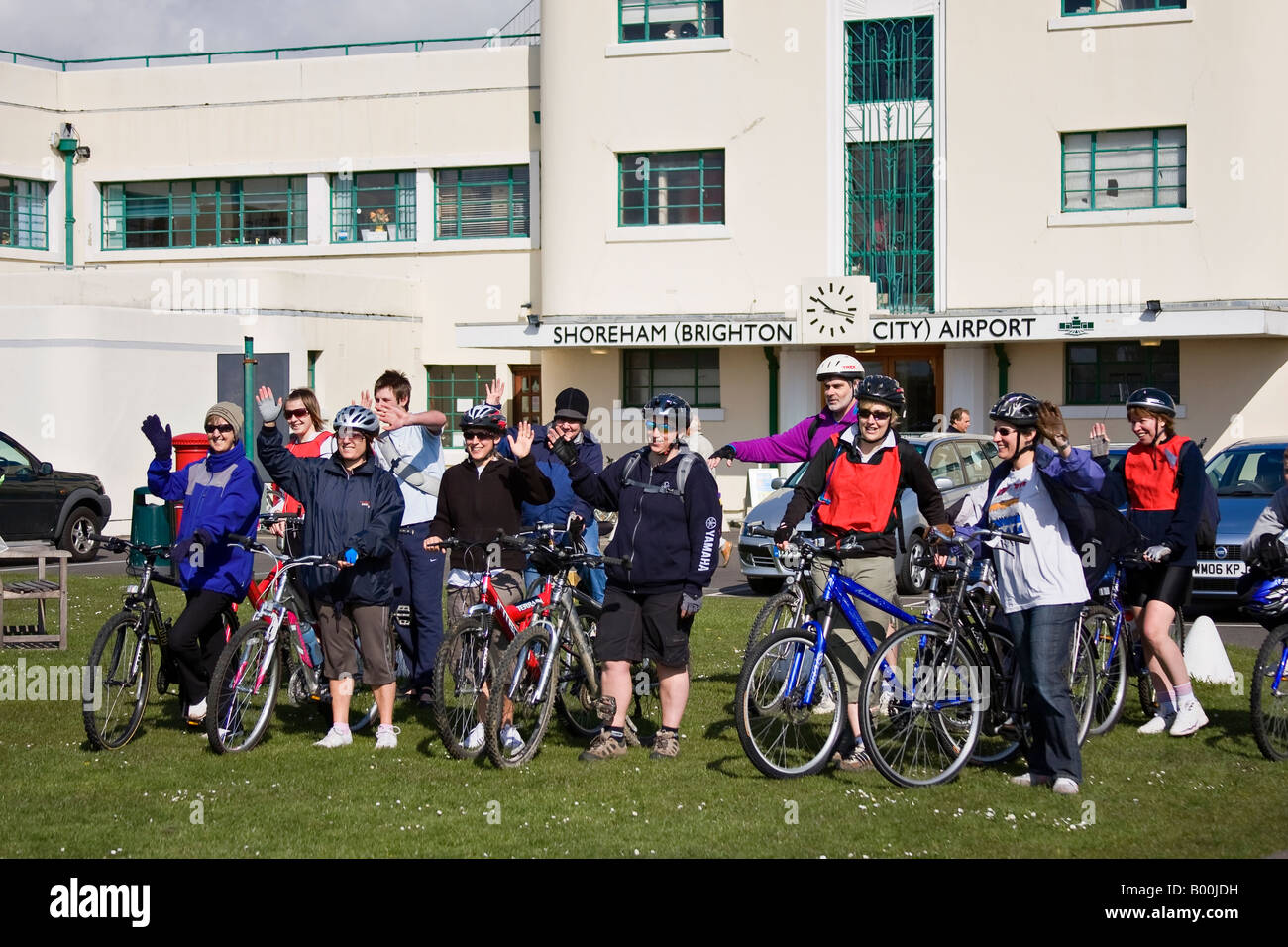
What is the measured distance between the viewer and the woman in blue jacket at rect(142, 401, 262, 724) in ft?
30.9

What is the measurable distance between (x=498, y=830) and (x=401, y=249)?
24.7 m

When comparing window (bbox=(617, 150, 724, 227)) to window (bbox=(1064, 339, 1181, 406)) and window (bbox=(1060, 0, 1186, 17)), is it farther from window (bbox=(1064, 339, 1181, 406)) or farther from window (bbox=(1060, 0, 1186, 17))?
window (bbox=(1064, 339, 1181, 406))

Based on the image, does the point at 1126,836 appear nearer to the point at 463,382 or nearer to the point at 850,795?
the point at 850,795

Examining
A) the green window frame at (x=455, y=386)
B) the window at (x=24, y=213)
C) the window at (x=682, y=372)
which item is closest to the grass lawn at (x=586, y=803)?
the window at (x=682, y=372)

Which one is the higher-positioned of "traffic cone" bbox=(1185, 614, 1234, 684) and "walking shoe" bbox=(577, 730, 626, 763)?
"traffic cone" bbox=(1185, 614, 1234, 684)

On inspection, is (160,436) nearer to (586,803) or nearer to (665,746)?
(665,746)

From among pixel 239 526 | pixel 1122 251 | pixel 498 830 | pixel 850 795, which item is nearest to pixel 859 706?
pixel 850 795

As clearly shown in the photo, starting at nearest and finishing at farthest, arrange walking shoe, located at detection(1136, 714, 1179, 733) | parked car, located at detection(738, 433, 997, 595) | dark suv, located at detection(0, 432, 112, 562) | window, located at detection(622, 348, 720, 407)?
walking shoe, located at detection(1136, 714, 1179, 733) → parked car, located at detection(738, 433, 997, 595) → dark suv, located at detection(0, 432, 112, 562) → window, located at detection(622, 348, 720, 407)

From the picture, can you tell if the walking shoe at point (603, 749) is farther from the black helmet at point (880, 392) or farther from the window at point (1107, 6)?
the window at point (1107, 6)

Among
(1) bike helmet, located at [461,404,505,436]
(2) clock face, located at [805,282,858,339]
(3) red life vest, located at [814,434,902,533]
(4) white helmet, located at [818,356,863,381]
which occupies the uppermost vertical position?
(2) clock face, located at [805,282,858,339]

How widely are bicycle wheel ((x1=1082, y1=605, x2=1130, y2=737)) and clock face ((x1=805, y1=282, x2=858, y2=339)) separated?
16.7 meters

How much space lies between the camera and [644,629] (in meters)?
8.98

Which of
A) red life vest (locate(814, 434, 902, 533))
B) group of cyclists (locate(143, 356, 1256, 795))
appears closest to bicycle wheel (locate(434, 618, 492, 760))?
group of cyclists (locate(143, 356, 1256, 795))

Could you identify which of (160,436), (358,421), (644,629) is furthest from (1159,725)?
(160,436)
